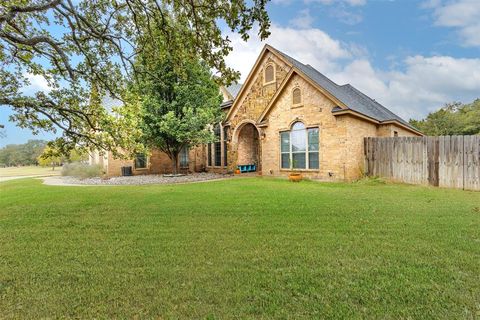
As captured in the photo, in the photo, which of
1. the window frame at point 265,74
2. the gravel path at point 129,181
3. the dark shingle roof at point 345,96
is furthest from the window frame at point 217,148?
the dark shingle roof at point 345,96

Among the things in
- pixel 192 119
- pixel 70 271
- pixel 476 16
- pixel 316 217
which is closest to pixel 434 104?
pixel 476 16

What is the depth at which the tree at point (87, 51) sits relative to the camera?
5516mm

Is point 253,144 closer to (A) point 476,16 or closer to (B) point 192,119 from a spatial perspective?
(B) point 192,119

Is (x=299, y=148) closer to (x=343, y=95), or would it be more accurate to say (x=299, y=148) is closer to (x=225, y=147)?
(x=343, y=95)

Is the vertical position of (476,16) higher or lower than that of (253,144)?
higher

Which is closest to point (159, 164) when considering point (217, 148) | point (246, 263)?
point (217, 148)

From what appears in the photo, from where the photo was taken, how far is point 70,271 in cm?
344

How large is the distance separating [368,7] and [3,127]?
15.1 m

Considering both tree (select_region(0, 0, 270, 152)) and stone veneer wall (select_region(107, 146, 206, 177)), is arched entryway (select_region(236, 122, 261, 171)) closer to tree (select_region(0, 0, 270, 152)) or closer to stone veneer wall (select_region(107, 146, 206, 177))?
stone veneer wall (select_region(107, 146, 206, 177))

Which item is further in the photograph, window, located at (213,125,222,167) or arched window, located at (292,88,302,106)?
window, located at (213,125,222,167)

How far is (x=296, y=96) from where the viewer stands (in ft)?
46.0

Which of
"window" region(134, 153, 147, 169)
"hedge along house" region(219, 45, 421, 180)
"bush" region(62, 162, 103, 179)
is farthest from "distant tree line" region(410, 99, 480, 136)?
"bush" region(62, 162, 103, 179)

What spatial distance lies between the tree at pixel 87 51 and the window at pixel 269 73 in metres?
10.2

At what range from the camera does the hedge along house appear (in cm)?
1241
